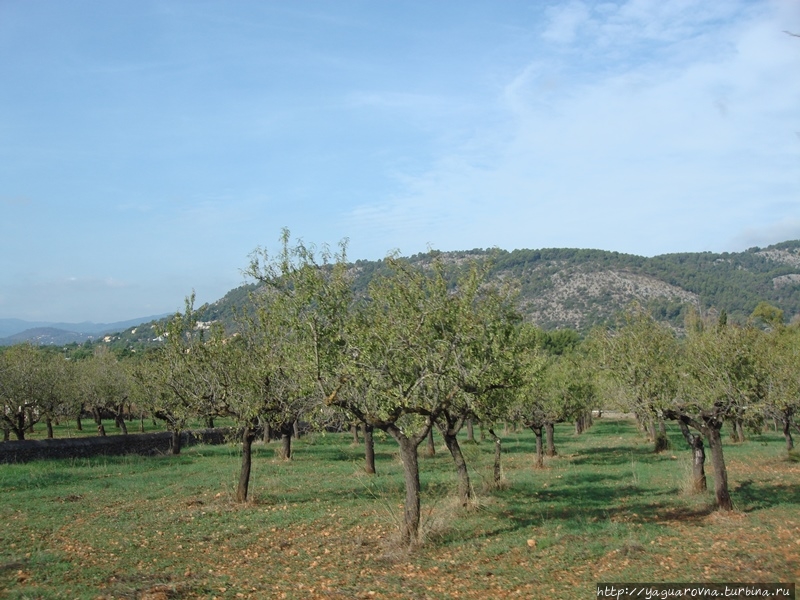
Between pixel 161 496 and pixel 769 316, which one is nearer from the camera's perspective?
pixel 161 496

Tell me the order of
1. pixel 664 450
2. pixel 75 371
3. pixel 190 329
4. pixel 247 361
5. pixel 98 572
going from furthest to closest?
pixel 75 371 < pixel 664 450 < pixel 190 329 < pixel 247 361 < pixel 98 572

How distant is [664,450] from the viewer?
1612 inches

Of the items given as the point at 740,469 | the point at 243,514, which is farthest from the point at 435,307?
the point at 740,469

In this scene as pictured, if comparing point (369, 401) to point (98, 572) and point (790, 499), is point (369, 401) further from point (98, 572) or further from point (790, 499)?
point (790, 499)

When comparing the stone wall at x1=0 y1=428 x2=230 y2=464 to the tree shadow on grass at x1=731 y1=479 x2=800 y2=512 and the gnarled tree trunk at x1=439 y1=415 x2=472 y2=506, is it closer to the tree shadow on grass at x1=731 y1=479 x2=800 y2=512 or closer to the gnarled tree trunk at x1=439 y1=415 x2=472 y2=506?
the gnarled tree trunk at x1=439 y1=415 x2=472 y2=506

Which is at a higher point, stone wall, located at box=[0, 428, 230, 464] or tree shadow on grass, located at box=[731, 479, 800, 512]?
stone wall, located at box=[0, 428, 230, 464]

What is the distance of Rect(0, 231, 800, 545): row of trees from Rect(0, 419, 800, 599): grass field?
4.91ft

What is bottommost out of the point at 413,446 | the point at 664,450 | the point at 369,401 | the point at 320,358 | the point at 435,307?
the point at 664,450

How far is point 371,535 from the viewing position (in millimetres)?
16719

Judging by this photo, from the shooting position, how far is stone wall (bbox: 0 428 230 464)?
106ft

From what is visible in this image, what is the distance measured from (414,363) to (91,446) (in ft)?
92.2

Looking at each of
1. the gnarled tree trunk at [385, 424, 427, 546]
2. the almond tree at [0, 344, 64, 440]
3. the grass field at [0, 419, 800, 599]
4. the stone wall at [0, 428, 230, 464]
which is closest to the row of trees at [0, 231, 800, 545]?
the gnarled tree trunk at [385, 424, 427, 546]

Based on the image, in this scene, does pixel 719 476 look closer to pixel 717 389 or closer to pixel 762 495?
pixel 717 389

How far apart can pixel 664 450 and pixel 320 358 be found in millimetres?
32709
